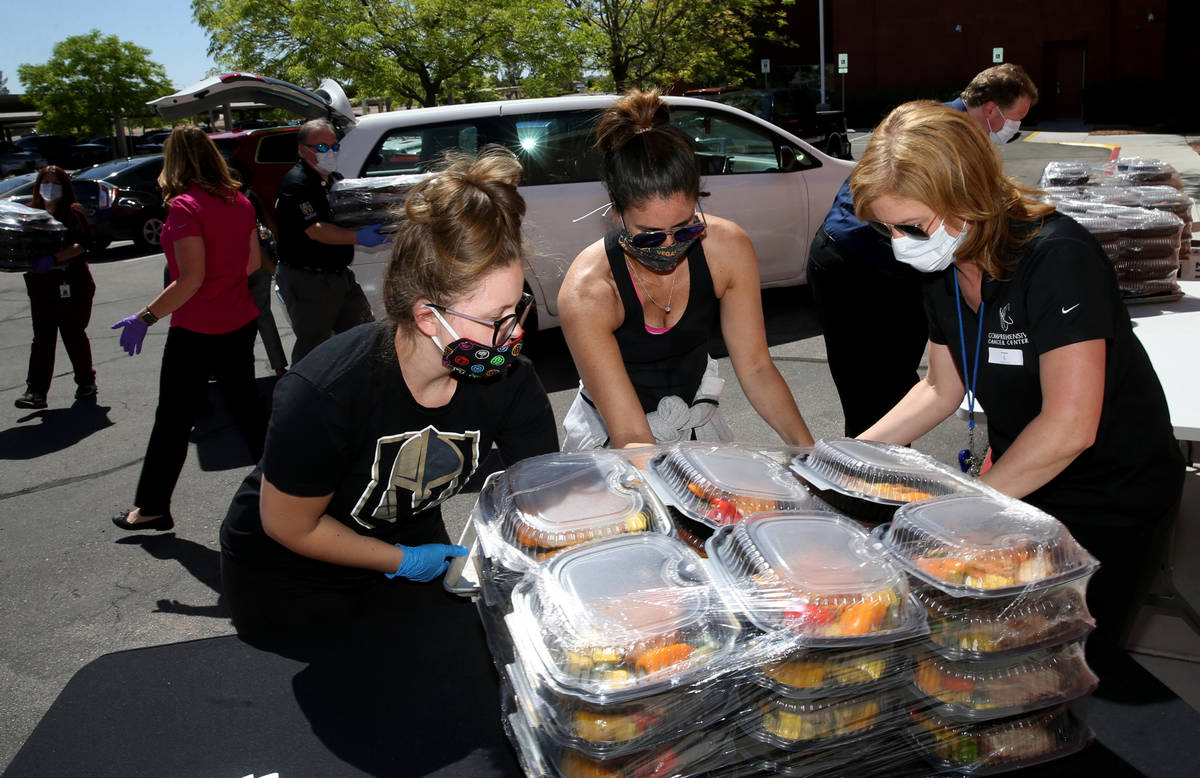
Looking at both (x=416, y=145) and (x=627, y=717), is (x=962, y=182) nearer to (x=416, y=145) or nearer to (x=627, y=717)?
(x=627, y=717)

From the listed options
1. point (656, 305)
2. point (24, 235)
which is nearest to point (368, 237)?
point (24, 235)

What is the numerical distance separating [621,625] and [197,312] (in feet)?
11.4

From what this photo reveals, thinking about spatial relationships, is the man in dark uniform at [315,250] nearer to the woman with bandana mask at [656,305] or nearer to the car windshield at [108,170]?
the woman with bandana mask at [656,305]

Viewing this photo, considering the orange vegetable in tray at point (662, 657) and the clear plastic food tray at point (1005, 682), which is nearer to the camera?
the orange vegetable in tray at point (662, 657)

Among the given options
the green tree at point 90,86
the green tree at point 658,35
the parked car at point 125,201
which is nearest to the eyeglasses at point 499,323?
the parked car at point 125,201

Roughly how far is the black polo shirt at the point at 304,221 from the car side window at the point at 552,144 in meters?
1.38

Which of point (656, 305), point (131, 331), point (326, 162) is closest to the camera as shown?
point (656, 305)

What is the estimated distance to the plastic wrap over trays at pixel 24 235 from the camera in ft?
19.3

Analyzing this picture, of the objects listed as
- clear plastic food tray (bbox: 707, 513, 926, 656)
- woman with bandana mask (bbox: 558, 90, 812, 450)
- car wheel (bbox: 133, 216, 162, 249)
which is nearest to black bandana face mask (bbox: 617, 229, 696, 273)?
woman with bandana mask (bbox: 558, 90, 812, 450)

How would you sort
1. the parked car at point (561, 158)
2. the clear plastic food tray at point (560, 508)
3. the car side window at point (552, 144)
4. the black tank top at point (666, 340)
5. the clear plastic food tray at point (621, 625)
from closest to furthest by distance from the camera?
the clear plastic food tray at point (621, 625) < the clear plastic food tray at point (560, 508) < the black tank top at point (666, 340) < the parked car at point (561, 158) < the car side window at point (552, 144)

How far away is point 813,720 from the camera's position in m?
1.26

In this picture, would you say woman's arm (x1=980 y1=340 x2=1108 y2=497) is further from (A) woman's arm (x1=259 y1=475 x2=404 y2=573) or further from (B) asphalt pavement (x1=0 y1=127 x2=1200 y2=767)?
(B) asphalt pavement (x1=0 y1=127 x2=1200 y2=767)

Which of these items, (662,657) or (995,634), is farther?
(995,634)

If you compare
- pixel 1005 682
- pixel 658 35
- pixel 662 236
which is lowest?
pixel 1005 682
